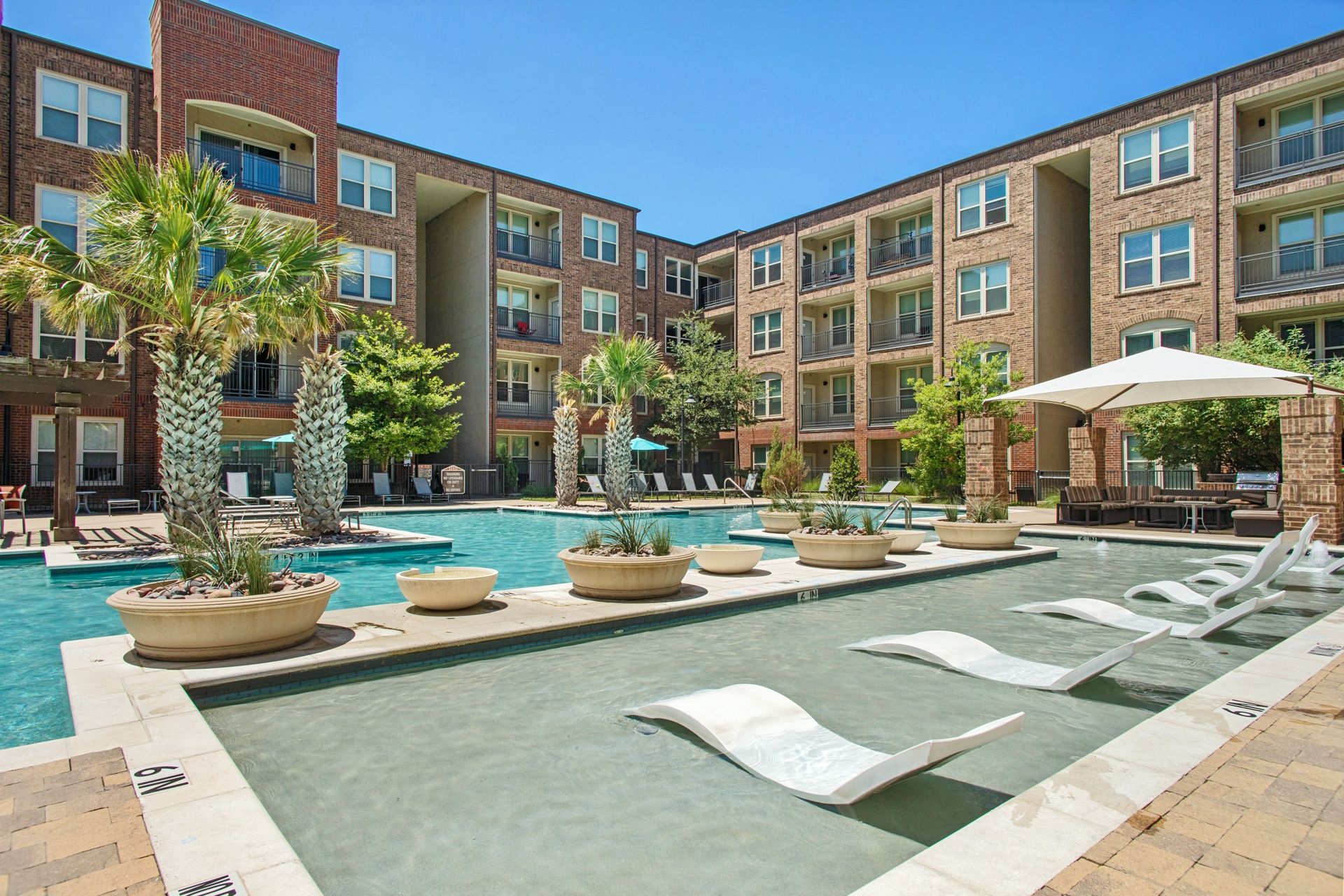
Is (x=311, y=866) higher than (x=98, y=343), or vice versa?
(x=98, y=343)

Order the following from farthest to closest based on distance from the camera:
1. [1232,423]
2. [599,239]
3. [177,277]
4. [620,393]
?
[599,239], [620,393], [1232,423], [177,277]

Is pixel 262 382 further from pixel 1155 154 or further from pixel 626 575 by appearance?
pixel 1155 154

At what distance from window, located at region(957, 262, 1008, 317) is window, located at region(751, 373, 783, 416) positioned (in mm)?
8929

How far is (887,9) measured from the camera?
12898mm

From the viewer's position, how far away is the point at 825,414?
33219mm

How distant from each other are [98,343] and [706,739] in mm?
22987

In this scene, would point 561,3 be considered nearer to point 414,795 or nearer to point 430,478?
point 414,795

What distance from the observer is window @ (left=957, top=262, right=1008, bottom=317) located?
86.6 ft

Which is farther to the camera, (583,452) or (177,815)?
(583,452)

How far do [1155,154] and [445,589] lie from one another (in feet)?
82.9

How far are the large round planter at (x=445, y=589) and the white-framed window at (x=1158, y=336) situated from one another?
21133 millimetres

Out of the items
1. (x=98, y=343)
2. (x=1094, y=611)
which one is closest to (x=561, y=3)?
(x=1094, y=611)

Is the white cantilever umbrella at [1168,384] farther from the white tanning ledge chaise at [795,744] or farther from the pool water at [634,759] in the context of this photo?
the white tanning ledge chaise at [795,744]

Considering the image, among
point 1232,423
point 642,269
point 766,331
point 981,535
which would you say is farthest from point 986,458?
point 642,269
